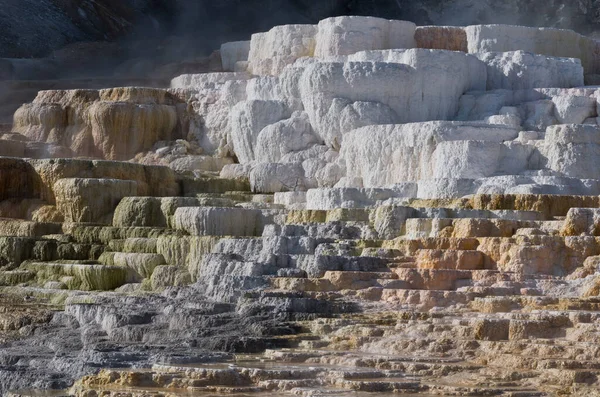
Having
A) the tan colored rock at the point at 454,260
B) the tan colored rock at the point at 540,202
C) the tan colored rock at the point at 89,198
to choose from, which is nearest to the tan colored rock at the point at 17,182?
the tan colored rock at the point at 89,198

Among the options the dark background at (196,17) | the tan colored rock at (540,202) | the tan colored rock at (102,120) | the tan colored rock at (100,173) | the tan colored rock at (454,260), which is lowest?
the tan colored rock at (454,260)

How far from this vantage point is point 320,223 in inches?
746

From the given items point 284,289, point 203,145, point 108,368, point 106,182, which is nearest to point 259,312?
point 284,289

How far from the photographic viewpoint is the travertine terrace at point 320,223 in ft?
41.8

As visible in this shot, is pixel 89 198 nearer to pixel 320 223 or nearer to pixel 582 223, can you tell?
pixel 320 223

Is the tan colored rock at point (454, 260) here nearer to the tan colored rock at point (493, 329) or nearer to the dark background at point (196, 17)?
the tan colored rock at point (493, 329)

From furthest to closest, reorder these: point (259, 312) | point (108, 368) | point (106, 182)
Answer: point (106, 182), point (259, 312), point (108, 368)

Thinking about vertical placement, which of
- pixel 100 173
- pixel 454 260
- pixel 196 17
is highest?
pixel 196 17

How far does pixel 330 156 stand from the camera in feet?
81.8

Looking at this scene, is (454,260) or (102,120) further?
(102,120)

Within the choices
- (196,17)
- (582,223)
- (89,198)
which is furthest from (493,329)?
(196,17)

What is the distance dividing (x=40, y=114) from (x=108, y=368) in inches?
633

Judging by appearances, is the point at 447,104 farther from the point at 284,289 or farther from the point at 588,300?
the point at 588,300

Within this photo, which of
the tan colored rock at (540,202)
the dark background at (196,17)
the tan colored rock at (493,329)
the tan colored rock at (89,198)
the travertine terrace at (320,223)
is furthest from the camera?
the dark background at (196,17)
